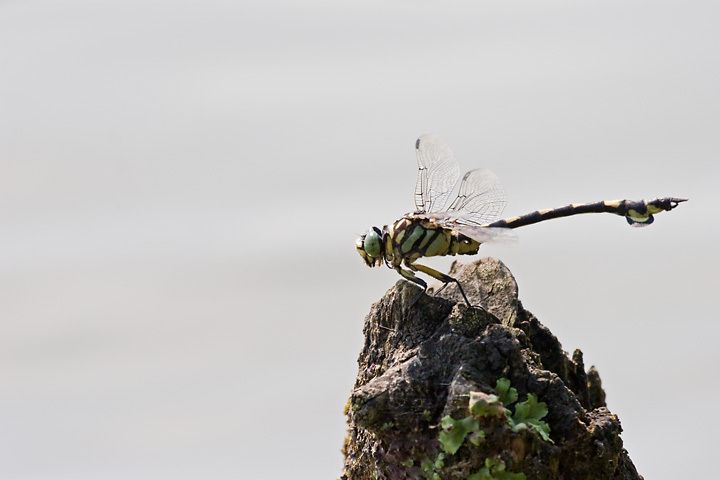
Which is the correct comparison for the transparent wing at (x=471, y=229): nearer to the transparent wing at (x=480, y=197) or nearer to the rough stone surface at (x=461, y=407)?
the transparent wing at (x=480, y=197)

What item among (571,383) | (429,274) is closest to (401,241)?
(429,274)

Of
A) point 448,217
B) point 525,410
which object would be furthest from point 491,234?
point 525,410

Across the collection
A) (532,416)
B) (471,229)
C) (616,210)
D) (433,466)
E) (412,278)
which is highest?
(616,210)

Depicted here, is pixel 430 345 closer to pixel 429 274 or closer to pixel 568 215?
pixel 429 274

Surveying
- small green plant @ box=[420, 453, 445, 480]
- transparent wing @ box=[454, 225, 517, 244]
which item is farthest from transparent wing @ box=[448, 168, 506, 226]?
small green plant @ box=[420, 453, 445, 480]

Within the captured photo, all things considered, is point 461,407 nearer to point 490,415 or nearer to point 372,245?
point 490,415

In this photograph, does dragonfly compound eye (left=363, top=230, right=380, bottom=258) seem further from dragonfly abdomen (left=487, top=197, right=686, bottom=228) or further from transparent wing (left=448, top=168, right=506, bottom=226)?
dragonfly abdomen (left=487, top=197, right=686, bottom=228)
